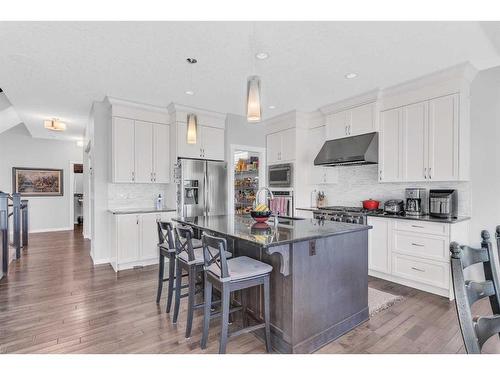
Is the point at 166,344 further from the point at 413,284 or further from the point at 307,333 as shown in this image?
the point at 413,284

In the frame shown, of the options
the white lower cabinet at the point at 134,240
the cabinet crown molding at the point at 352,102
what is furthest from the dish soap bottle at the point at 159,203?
the cabinet crown molding at the point at 352,102

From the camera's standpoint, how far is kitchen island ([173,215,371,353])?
2.03m

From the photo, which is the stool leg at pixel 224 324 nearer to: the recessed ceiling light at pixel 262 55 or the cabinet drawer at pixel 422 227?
the recessed ceiling light at pixel 262 55

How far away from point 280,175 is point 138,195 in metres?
2.62

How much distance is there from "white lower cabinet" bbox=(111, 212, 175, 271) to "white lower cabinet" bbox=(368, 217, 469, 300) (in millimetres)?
3204

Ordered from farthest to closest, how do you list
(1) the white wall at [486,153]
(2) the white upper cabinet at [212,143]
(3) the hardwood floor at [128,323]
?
1. (2) the white upper cabinet at [212,143]
2. (1) the white wall at [486,153]
3. (3) the hardwood floor at [128,323]

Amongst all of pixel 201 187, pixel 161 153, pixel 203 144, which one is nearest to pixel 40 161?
pixel 161 153

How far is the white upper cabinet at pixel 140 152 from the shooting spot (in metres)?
4.34

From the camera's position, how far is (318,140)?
16.7ft

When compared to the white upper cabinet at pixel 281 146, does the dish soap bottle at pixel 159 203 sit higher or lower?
lower

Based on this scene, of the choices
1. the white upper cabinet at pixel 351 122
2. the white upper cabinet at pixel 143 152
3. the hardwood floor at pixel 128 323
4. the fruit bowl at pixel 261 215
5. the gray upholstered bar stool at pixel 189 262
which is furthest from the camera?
the white upper cabinet at pixel 143 152

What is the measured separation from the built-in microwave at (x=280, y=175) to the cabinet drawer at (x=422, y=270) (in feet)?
7.46

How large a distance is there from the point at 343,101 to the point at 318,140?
34.5 inches

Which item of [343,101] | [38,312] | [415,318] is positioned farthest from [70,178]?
[415,318]
